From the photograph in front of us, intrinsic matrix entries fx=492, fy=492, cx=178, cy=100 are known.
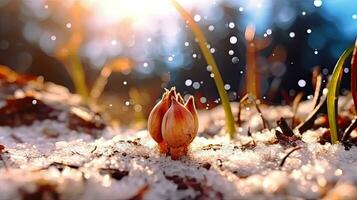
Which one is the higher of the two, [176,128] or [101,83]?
[101,83]

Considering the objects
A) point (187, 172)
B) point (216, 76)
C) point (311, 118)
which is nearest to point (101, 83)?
point (216, 76)

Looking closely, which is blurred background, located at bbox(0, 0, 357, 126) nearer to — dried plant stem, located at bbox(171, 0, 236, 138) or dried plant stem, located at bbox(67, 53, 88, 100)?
dried plant stem, located at bbox(67, 53, 88, 100)

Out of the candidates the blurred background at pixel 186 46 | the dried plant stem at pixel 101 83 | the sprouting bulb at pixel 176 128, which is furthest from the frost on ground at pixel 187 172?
the blurred background at pixel 186 46

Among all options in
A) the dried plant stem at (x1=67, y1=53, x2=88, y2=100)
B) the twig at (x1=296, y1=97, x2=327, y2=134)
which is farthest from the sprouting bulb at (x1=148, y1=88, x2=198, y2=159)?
the dried plant stem at (x1=67, y1=53, x2=88, y2=100)

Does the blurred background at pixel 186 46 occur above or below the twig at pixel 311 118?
above

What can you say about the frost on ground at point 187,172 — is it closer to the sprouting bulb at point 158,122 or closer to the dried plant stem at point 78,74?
the sprouting bulb at point 158,122

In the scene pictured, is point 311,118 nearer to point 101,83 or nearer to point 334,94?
point 334,94

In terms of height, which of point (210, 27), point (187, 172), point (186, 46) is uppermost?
point (210, 27)

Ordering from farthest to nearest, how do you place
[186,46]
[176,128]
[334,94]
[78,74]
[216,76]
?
[186,46] → [78,74] → [216,76] → [334,94] → [176,128]
